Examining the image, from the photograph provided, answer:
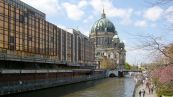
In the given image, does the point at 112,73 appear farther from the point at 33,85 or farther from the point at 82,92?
the point at 33,85

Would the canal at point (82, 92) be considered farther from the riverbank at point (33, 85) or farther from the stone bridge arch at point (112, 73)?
the stone bridge arch at point (112, 73)

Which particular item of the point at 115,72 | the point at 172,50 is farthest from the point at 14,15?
the point at 115,72

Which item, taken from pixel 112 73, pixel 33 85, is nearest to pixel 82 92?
pixel 33 85

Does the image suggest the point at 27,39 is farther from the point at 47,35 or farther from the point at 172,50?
the point at 172,50

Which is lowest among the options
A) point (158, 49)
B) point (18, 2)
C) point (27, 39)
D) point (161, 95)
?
point (161, 95)

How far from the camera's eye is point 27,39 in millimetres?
85000

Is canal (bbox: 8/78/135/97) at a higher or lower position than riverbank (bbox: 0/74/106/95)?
lower

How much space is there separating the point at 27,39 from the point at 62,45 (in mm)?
35554

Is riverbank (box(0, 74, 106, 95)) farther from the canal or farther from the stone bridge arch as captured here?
the stone bridge arch

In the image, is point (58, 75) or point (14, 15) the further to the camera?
point (58, 75)

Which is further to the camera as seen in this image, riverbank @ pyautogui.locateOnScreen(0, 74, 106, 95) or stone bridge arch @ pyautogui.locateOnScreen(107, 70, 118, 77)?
stone bridge arch @ pyautogui.locateOnScreen(107, 70, 118, 77)

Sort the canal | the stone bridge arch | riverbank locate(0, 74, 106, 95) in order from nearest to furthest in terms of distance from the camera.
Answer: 1. riverbank locate(0, 74, 106, 95)
2. the canal
3. the stone bridge arch

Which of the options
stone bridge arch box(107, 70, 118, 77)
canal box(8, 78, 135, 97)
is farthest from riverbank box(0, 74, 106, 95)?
stone bridge arch box(107, 70, 118, 77)

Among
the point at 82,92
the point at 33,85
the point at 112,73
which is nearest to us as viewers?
the point at 82,92
